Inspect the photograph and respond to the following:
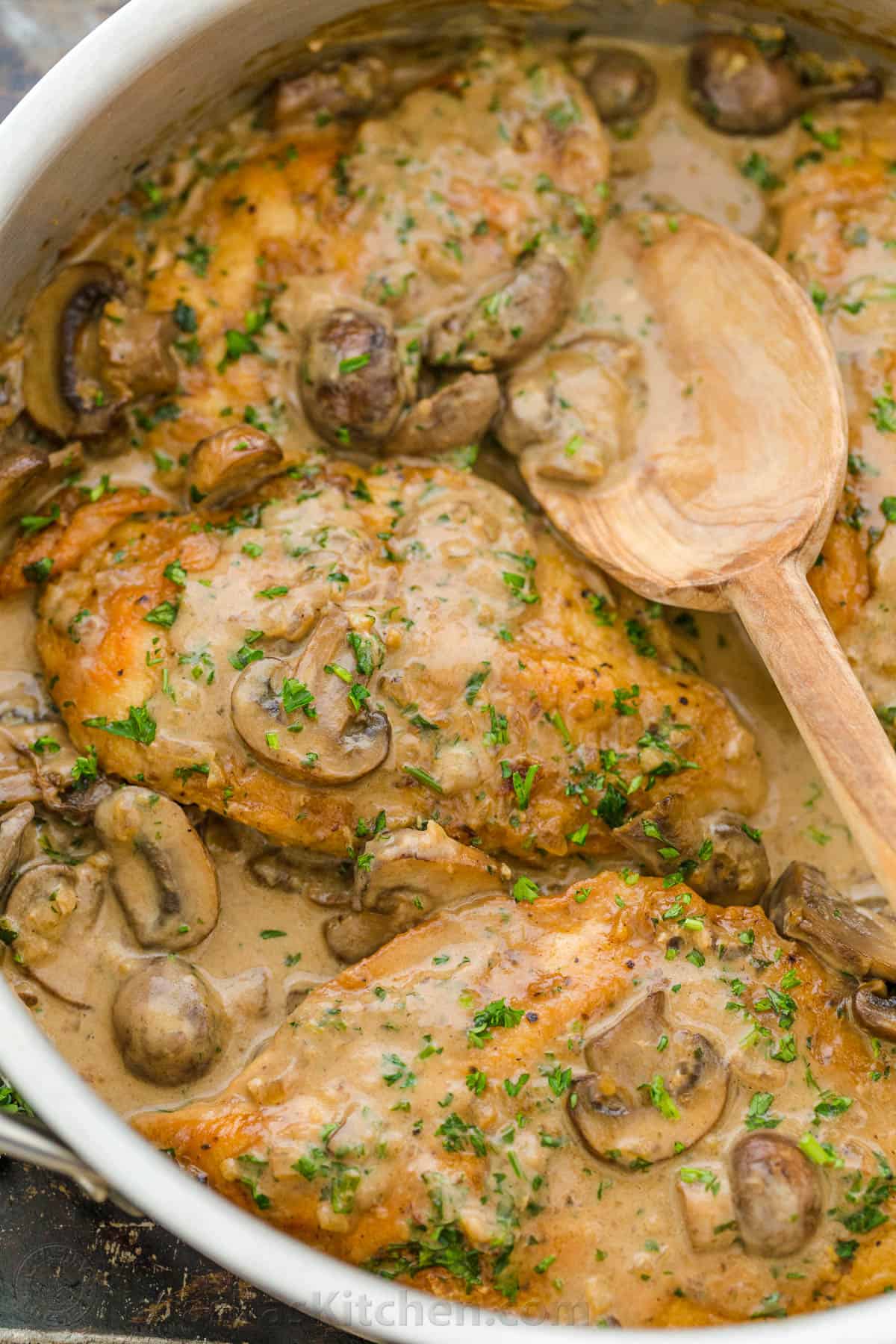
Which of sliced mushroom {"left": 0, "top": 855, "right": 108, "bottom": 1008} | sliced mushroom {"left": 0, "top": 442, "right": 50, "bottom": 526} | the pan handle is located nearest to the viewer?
the pan handle

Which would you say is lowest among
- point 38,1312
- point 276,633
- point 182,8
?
point 38,1312

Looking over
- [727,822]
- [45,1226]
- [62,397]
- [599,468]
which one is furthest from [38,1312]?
[599,468]

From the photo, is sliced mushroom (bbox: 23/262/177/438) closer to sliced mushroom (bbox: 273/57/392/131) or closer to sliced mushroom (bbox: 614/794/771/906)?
sliced mushroom (bbox: 273/57/392/131)

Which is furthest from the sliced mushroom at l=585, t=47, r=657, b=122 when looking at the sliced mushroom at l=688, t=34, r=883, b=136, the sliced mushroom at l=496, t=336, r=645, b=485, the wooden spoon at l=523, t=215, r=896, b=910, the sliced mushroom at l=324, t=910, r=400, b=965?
the sliced mushroom at l=324, t=910, r=400, b=965

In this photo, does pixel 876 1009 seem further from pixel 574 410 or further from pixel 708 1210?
pixel 574 410

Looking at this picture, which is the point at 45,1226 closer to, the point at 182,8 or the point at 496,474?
the point at 496,474
